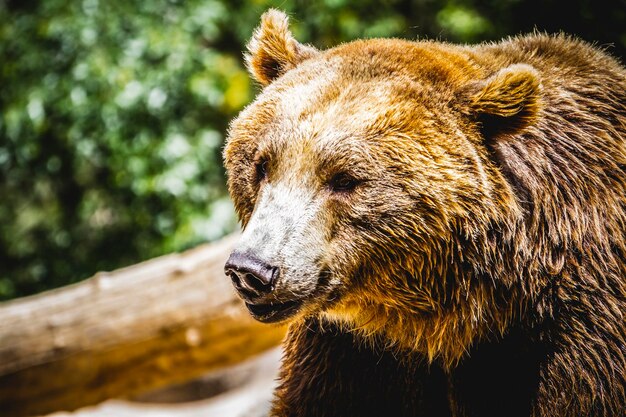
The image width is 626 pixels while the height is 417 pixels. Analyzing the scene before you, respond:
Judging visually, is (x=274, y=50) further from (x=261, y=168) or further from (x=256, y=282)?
(x=256, y=282)

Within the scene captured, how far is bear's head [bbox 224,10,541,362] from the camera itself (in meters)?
2.56

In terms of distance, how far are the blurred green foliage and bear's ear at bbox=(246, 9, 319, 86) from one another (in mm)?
3631

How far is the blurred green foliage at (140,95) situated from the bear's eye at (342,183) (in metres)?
4.16

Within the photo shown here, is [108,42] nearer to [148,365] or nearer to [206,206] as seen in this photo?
[206,206]

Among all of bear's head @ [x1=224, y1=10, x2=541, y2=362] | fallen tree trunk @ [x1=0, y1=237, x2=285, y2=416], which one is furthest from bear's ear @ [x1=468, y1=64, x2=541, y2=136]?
fallen tree trunk @ [x1=0, y1=237, x2=285, y2=416]

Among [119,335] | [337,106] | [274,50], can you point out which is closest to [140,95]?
[119,335]

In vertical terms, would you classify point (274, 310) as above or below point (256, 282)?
below

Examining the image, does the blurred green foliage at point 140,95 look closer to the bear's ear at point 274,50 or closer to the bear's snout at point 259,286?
the bear's ear at point 274,50

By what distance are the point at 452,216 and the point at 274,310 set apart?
2.24 feet

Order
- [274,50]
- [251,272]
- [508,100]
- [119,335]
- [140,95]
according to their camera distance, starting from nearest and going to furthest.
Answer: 1. [251,272]
2. [508,100]
3. [274,50]
4. [119,335]
5. [140,95]

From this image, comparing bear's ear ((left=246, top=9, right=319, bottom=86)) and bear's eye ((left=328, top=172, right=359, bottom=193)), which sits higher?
bear's ear ((left=246, top=9, right=319, bottom=86))

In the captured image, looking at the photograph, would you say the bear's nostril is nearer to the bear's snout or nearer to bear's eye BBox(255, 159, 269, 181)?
the bear's snout

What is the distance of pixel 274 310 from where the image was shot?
8.45 ft

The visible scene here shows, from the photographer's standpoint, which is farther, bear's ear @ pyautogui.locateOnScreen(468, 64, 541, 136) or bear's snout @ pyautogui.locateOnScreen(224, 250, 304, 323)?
bear's ear @ pyautogui.locateOnScreen(468, 64, 541, 136)
